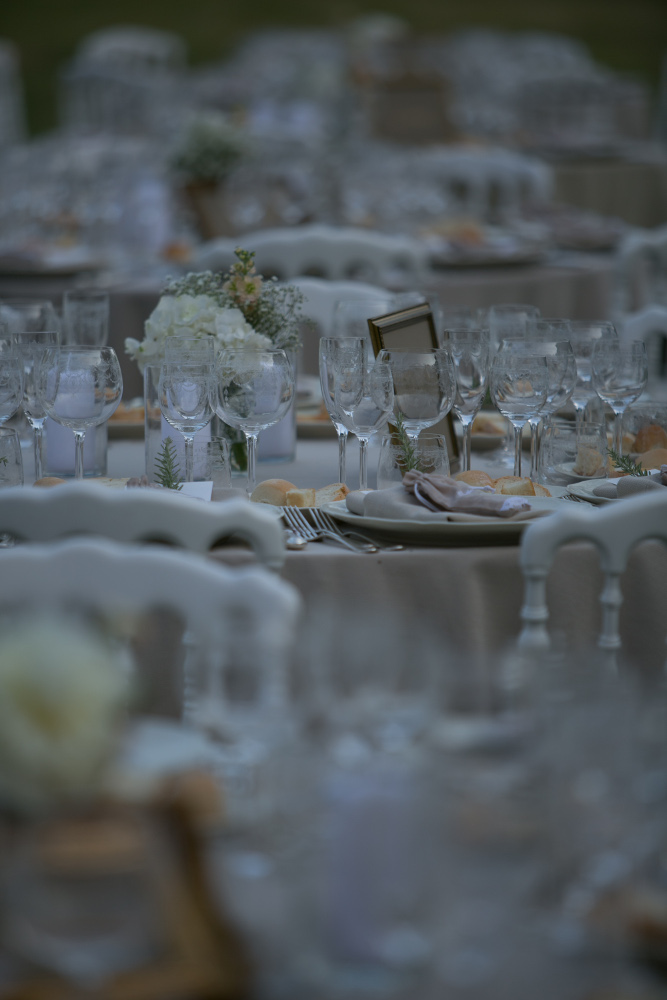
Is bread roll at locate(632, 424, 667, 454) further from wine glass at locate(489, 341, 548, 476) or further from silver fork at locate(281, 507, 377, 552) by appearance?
silver fork at locate(281, 507, 377, 552)

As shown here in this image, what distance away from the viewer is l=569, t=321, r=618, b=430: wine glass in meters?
2.32

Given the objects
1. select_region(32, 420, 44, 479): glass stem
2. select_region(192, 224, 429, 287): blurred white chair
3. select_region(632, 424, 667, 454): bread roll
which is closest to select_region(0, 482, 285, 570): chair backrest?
select_region(32, 420, 44, 479): glass stem

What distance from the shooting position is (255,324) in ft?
7.18

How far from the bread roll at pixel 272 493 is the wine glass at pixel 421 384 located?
24cm

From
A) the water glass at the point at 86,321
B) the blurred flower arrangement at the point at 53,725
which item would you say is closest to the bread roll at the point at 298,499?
the blurred flower arrangement at the point at 53,725

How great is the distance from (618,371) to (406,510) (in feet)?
2.21

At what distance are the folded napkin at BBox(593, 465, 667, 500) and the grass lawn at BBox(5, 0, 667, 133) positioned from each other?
1634 cm

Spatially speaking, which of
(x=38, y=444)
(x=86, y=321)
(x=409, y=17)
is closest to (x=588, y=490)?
(x=38, y=444)

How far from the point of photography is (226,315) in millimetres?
2107

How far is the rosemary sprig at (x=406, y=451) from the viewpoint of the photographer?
1.91 m

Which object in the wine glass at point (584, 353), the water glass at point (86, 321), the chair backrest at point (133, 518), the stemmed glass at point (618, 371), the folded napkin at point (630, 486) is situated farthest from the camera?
the water glass at point (86, 321)

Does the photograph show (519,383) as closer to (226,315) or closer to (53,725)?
(226,315)

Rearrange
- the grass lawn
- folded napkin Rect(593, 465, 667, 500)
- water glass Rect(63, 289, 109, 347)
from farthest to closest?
the grass lawn
water glass Rect(63, 289, 109, 347)
folded napkin Rect(593, 465, 667, 500)

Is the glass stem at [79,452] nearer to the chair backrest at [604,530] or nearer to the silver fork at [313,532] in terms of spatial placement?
the silver fork at [313,532]
